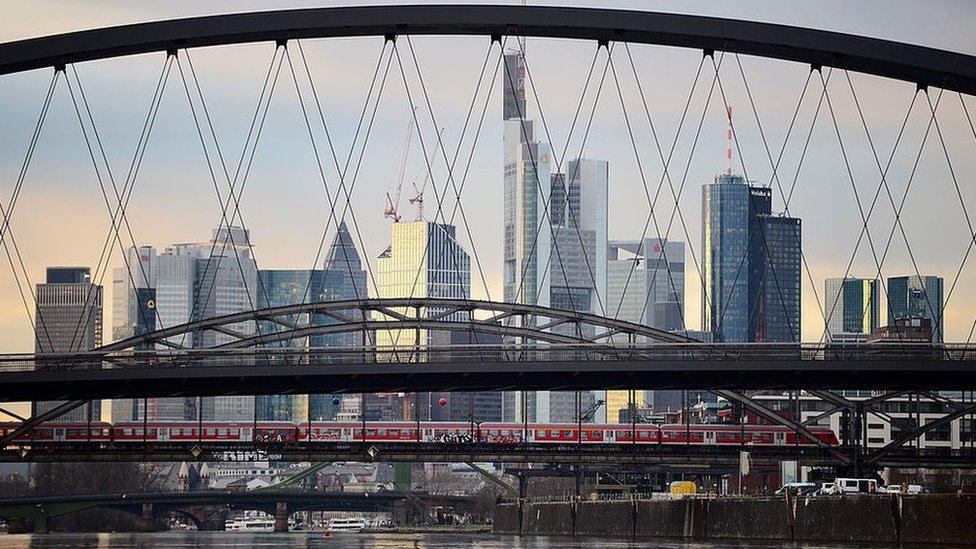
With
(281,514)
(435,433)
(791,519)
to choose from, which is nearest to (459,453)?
(435,433)

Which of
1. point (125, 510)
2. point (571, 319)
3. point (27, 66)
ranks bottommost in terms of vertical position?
point (125, 510)

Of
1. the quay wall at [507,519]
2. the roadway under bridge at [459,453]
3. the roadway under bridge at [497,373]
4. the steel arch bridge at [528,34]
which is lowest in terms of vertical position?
the quay wall at [507,519]

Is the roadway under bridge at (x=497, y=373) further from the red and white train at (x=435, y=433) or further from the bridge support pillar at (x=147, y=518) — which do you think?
the bridge support pillar at (x=147, y=518)

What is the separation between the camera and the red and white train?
122875 millimetres

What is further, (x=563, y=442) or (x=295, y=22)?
(x=563, y=442)

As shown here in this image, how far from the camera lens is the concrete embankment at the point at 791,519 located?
53.4 m

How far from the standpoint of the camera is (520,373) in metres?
65.6

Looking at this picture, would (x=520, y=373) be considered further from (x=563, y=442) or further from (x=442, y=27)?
(x=563, y=442)

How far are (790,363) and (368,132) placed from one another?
55.2 ft

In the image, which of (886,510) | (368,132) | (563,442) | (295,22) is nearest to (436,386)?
(368,132)

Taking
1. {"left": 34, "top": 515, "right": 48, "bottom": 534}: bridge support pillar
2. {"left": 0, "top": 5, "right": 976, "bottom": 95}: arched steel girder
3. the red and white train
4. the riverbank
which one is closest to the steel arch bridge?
{"left": 0, "top": 5, "right": 976, "bottom": 95}: arched steel girder

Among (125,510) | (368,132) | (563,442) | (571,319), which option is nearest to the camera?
(368,132)

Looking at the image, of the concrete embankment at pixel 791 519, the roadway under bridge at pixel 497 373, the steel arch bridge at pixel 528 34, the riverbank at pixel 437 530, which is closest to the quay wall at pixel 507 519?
the riverbank at pixel 437 530

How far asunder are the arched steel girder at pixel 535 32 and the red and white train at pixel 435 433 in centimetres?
5636
